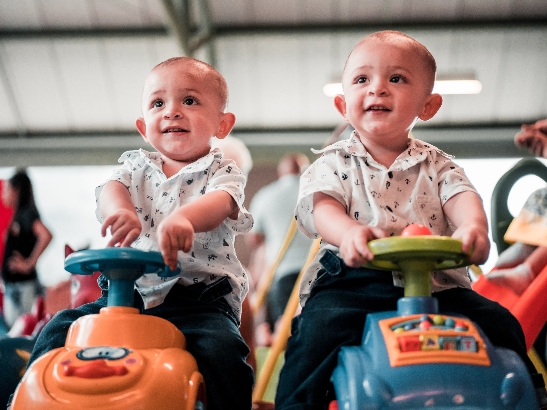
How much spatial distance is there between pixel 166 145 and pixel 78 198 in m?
5.99

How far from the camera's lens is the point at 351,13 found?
243 inches

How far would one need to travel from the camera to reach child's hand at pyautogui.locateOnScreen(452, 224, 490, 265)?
1058mm

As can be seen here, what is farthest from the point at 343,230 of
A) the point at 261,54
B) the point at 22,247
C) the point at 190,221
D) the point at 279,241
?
the point at 261,54

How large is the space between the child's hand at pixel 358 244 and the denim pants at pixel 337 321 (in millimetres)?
136

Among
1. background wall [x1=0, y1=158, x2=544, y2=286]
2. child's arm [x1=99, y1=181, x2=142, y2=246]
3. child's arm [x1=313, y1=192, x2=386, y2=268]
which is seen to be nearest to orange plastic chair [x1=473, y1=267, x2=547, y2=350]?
child's arm [x1=313, y1=192, x2=386, y2=268]

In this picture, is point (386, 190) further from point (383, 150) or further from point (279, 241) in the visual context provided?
point (279, 241)

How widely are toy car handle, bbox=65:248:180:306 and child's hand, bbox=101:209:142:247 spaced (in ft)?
0.22

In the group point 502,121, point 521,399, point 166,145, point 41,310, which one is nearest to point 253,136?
point 502,121

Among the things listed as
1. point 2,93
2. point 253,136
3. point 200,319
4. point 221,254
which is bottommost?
point 200,319

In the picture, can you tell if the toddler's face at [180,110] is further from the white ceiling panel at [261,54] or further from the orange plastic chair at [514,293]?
the white ceiling panel at [261,54]

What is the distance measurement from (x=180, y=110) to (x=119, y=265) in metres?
0.44

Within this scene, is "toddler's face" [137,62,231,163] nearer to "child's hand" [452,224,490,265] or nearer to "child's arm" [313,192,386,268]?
"child's arm" [313,192,386,268]

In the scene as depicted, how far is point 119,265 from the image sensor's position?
3.63 feet

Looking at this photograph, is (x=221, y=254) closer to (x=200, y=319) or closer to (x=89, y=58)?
(x=200, y=319)
